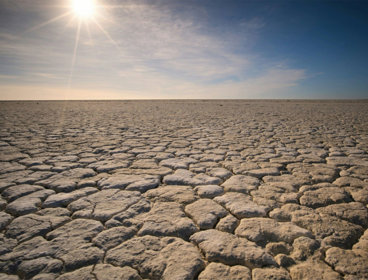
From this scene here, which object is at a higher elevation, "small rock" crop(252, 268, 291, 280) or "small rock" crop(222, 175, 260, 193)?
"small rock" crop(222, 175, 260, 193)

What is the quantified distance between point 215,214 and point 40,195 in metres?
1.43

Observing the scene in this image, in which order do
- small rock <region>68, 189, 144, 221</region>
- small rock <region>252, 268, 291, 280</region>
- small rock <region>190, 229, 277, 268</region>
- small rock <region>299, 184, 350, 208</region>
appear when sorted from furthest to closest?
small rock <region>299, 184, 350, 208</region>
small rock <region>68, 189, 144, 221</region>
small rock <region>190, 229, 277, 268</region>
small rock <region>252, 268, 291, 280</region>

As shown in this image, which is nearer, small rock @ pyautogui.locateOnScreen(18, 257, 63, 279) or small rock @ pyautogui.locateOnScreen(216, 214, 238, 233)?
small rock @ pyautogui.locateOnScreen(18, 257, 63, 279)

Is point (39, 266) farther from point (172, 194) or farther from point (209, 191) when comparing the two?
point (209, 191)

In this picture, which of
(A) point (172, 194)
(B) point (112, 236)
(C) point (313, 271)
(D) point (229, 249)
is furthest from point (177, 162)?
(C) point (313, 271)

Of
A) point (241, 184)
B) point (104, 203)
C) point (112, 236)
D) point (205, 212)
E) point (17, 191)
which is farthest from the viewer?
point (241, 184)

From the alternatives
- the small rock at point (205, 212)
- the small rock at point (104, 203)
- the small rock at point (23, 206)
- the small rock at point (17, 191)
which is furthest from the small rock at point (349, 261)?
the small rock at point (17, 191)

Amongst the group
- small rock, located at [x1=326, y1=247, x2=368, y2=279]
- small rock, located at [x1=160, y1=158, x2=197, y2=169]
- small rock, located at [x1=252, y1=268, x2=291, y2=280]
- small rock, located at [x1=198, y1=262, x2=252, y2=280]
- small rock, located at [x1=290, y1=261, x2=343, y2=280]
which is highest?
small rock, located at [x1=160, y1=158, x2=197, y2=169]

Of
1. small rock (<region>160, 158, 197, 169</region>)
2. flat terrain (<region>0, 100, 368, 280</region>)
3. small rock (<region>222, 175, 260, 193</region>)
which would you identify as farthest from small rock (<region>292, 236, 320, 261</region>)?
small rock (<region>160, 158, 197, 169</region>)

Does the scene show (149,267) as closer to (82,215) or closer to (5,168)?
(82,215)

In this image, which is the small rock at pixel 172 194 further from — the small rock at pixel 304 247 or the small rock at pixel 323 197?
the small rock at pixel 323 197

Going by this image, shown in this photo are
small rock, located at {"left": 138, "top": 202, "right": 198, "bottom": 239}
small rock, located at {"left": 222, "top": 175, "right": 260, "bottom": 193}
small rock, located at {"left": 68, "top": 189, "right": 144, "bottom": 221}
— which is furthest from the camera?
small rock, located at {"left": 222, "top": 175, "right": 260, "bottom": 193}

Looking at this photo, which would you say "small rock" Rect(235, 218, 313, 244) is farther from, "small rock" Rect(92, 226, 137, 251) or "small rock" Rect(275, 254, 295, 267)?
"small rock" Rect(92, 226, 137, 251)

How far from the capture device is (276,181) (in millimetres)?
2143
